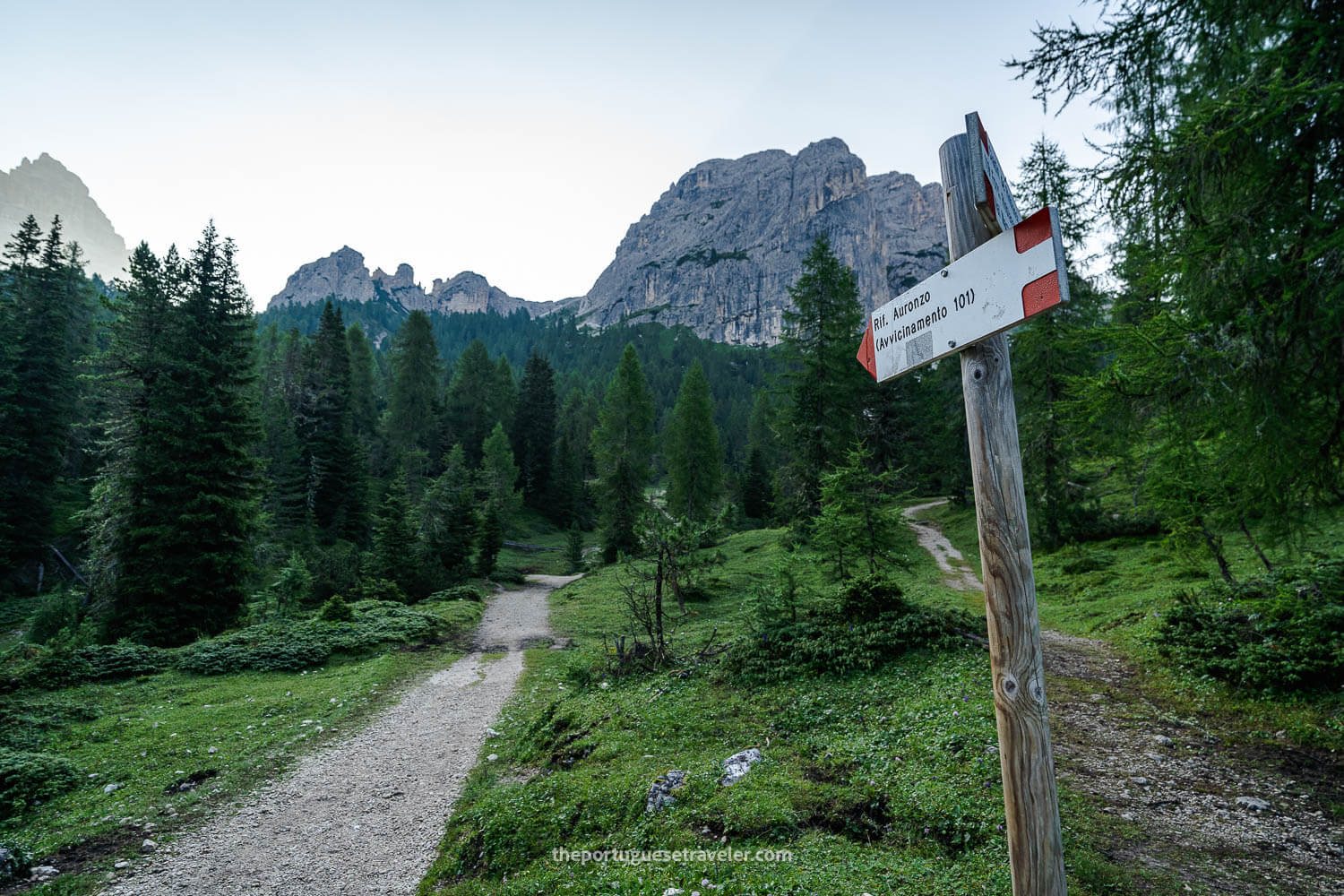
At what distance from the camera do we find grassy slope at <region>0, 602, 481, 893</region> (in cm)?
616

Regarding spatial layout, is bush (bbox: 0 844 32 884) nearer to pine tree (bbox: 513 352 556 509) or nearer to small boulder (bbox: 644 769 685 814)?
small boulder (bbox: 644 769 685 814)

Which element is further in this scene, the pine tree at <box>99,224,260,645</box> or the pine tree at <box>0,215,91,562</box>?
the pine tree at <box>0,215,91,562</box>

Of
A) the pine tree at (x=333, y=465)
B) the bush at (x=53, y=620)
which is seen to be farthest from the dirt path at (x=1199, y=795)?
the pine tree at (x=333, y=465)

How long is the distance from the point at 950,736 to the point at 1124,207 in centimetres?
545

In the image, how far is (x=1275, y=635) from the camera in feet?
21.6

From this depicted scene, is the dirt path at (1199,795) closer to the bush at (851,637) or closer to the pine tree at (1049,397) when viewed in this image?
the bush at (851,637)

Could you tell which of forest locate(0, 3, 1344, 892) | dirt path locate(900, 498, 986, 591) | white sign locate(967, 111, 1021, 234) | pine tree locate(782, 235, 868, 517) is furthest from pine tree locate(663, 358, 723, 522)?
white sign locate(967, 111, 1021, 234)

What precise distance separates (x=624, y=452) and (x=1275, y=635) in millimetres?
29388

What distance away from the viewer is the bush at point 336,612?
619 inches

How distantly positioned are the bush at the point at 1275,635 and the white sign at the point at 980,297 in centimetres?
638

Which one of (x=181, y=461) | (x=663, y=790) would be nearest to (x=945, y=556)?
(x=663, y=790)

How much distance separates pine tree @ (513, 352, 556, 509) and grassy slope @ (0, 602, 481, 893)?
4171cm

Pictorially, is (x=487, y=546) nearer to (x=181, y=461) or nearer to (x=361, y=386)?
(x=181, y=461)

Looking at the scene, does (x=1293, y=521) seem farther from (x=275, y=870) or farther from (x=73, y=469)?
(x=73, y=469)
